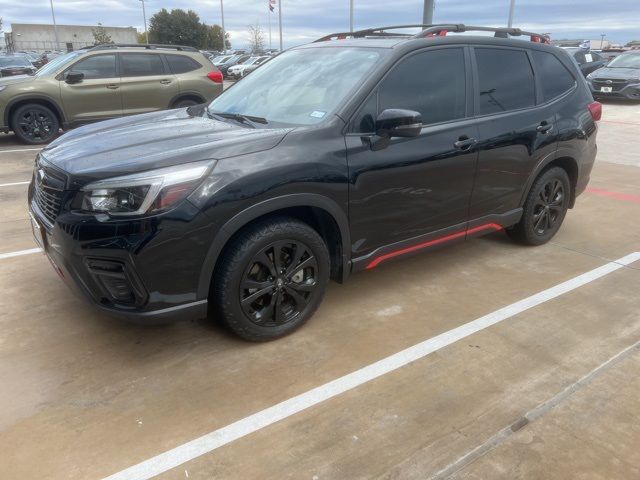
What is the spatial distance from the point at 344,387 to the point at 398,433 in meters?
0.43

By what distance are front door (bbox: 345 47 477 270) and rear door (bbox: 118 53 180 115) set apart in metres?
7.54

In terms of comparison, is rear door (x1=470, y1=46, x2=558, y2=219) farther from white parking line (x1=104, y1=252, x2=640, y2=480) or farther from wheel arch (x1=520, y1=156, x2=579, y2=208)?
white parking line (x1=104, y1=252, x2=640, y2=480)

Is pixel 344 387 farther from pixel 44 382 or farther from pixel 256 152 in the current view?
pixel 44 382

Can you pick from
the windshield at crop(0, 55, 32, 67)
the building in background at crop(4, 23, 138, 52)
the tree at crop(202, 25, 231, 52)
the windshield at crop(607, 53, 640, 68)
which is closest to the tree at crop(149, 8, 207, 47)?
the tree at crop(202, 25, 231, 52)

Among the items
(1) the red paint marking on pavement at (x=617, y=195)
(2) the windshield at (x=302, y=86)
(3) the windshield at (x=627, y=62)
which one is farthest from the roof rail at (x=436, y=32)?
(3) the windshield at (x=627, y=62)

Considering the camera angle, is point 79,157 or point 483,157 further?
point 483,157

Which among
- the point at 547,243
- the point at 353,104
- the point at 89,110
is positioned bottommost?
the point at 547,243

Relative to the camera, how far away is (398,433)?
252cm

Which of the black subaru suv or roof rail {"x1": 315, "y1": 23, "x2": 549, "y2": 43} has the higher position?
roof rail {"x1": 315, "y1": 23, "x2": 549, "y2": 43}

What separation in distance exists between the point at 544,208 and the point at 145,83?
7966 millimetres

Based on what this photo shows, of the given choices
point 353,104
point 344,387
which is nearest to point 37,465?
point 344,387

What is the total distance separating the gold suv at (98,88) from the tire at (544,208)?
7529 mm

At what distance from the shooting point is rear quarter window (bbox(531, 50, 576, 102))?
443cm

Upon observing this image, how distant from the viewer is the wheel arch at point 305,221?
2.79 metres
